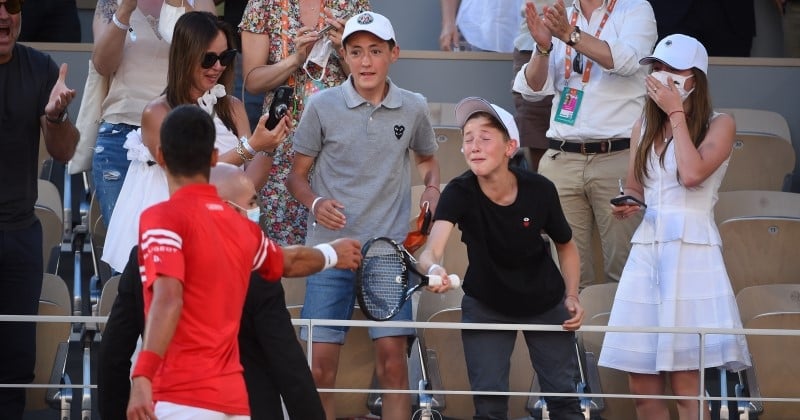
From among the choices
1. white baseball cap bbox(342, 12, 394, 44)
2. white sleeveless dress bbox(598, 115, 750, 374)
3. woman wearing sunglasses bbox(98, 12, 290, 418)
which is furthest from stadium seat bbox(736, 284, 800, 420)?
woman wearing sunglasses bbox(98, 12, 290, 418)

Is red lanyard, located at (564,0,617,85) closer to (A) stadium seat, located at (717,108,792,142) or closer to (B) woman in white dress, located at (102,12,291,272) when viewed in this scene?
(A) stadium seat, located at (717,108,792,142)

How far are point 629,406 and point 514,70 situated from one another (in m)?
2.42

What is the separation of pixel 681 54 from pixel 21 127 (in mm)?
2789

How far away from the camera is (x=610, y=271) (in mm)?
6355

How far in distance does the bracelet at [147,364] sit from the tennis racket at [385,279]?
35.7 inches

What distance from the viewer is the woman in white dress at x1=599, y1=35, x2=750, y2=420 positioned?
5438 millimetres

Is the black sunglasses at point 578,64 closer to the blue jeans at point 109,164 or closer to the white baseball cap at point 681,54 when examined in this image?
the white baseball cap at point 681,54

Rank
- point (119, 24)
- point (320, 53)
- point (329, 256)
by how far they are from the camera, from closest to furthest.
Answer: point (329, 256)
point (119, 24)
point (320, 53)

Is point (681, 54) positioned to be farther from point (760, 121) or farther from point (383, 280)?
point (760, 121)

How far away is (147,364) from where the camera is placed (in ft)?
11.8

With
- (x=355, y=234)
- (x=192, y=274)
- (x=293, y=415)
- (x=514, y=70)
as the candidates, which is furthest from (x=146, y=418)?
(x=514, y=70)

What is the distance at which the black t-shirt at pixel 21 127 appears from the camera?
558 cm

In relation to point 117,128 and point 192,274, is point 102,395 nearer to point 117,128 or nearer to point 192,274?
point 192,274

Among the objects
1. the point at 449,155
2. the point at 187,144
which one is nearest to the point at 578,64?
the point at 449,155
